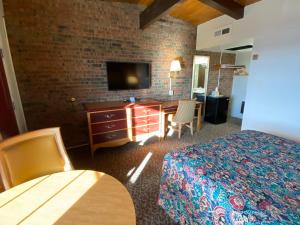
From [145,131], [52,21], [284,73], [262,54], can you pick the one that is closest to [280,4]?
[262,54]

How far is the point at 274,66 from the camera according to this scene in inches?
108

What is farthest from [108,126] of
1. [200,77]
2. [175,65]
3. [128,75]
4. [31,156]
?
[200,77]

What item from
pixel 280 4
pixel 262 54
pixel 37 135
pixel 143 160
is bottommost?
pixel 143 160

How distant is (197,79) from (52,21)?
12.3 ft

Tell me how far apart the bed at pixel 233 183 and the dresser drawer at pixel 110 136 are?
5.07 feet

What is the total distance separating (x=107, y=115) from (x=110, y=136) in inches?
15.6

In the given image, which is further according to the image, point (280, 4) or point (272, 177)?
point (280, 4)

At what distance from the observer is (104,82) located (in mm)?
3238

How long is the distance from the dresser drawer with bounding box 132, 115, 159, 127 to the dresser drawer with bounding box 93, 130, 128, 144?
26cm

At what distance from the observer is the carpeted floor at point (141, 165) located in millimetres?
1727

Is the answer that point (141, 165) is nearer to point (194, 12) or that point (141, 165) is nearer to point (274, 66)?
point (274, 66)

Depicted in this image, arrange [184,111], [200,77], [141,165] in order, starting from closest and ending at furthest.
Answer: [141,165], [184,111], [200,77]

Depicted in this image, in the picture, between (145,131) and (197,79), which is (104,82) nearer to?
(145,131)

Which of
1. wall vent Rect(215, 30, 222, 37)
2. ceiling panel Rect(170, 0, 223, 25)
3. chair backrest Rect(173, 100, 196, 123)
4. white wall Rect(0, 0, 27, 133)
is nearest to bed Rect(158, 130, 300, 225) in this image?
chair backrest Rect(173, 100, 196, 123)
